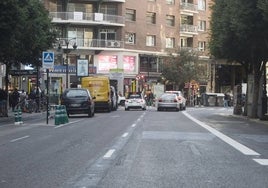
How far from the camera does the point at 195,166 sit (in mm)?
11320

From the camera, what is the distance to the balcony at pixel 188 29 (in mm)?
77744

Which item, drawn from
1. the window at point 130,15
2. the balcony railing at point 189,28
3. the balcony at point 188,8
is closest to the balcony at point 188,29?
the balcony railing at point 189,28

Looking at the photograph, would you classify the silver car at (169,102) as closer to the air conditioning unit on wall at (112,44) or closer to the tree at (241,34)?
the tree at (241,34)

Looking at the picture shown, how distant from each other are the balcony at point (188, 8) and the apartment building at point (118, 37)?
1078 mm

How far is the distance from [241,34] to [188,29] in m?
50.6

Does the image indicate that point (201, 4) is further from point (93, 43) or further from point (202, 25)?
point (93, 43)

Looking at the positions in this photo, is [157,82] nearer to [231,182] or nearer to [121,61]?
[121,61]

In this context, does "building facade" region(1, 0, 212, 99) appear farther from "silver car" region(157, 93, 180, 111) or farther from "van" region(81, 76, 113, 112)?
"van" region(81, 76, 113, 112)

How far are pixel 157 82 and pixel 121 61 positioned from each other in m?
8.12

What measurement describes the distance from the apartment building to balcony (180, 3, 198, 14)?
108cm

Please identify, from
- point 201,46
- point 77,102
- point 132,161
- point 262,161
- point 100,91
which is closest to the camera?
point 132,161

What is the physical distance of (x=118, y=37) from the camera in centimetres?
6838

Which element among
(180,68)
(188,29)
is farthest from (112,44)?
(188,29)

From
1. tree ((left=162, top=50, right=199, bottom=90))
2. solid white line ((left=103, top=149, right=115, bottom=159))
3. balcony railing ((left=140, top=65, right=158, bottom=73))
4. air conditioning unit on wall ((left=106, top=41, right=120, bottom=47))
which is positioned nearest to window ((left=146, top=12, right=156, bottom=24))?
tree ((left=162, top=50, right=199, bottom=90))
